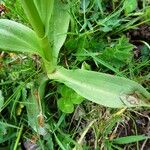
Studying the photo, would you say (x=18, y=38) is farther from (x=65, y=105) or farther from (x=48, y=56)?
(x=65, y=105)

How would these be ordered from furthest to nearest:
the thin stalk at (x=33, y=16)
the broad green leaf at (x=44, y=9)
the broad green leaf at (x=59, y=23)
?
the broad green leaf at (x=59, y=23)
the broad green leaf at (x=44, y=9)
the thin stalk at (x=33, y=16)

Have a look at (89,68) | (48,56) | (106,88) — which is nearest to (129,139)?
(106,88)

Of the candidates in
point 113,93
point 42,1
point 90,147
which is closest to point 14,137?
point 90,147

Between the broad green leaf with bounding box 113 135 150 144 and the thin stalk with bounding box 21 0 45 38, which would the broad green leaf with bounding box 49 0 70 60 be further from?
the broad green leaf with bounding box 113 135 150 144

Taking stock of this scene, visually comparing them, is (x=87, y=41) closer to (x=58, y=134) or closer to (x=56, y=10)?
(x=56, y=10)

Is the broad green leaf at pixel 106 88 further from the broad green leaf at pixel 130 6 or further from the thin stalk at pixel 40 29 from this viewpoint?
the broad green leaf at pixel 130 6

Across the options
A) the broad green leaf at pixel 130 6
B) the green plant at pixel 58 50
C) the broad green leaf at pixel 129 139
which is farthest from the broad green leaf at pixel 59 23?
the broad green leaf at pixel 129 139

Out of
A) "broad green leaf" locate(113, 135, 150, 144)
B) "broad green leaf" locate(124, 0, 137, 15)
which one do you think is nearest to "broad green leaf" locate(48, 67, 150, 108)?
"broad green leaf" locate(113, 135, 150, 144)
